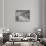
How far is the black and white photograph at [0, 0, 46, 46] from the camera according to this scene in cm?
146

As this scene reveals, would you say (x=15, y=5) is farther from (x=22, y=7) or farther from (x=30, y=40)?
(x=30, y=40)

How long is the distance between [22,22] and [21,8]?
0.23 m

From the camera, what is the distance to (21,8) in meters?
1.70

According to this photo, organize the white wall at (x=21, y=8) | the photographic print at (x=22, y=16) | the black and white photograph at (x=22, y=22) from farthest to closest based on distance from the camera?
1. the photographic print at (x=22, y=16)
2. the white wall at (x=21, y=8)
3. the black and white photograph at (x=22, y=22)

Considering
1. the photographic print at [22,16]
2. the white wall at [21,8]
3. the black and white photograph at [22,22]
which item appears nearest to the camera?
the black and white photograph at [22,22]

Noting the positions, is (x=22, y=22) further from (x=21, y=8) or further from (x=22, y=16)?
(x=21, y=8)

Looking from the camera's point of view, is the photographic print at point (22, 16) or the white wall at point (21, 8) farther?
the photographic print at point (22, 16)

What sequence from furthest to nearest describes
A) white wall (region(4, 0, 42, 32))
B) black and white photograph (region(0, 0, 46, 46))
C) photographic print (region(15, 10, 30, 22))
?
photographic print (region(15, 10, 30, 22)) < white wall (region(4, 0, 42, 32)) < black and white photograph (region(0, 0, 46, 46))

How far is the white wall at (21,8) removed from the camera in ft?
5.20

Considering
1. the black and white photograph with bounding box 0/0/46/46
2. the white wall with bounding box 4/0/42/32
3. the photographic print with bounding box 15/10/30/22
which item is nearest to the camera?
the black and white photograph with bounding box 0/0/46/46

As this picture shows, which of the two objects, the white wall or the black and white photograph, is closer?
the black and white photograph

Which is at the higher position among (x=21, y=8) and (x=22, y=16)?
(x=21, y=8)

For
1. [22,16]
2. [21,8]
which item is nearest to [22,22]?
[22,16]

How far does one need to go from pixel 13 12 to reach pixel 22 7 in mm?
178
